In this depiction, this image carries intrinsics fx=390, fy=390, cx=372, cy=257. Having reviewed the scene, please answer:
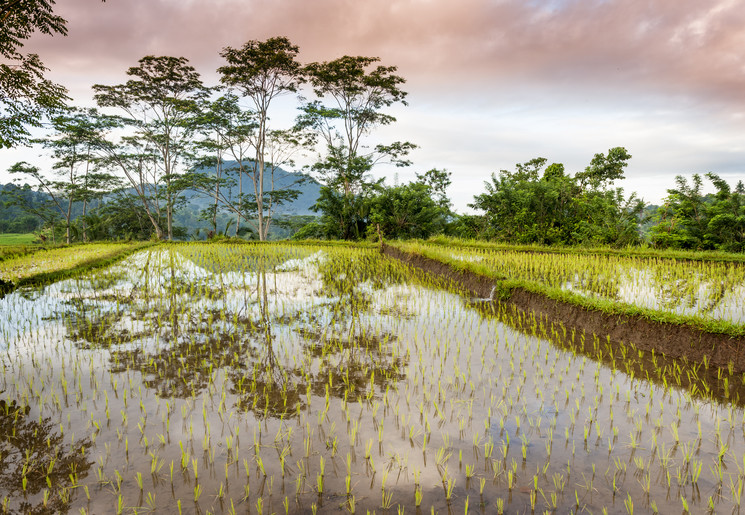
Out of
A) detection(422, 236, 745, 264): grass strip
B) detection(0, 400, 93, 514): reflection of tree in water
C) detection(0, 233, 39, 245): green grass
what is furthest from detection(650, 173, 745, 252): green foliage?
detection(0, 233, 39, 245): green grass

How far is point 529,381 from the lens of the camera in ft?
11.6

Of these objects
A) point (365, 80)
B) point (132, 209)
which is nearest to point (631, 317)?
point (365, 80)

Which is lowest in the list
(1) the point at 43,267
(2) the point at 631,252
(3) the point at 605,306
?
(1) the point at 43,267

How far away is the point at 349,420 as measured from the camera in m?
2.86

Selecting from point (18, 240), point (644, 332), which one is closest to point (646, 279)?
point (644, 332)

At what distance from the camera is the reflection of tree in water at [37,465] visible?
203 centimetres

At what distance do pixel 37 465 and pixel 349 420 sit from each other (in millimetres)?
1899

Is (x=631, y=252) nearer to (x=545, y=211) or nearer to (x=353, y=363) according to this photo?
(x=545, y=211)

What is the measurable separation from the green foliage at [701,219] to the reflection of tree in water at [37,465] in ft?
47.5

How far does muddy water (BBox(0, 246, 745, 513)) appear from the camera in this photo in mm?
2113

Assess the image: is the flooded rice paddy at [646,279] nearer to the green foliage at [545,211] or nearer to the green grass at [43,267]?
the green foliage at [545,211]

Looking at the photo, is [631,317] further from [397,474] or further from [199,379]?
[199,379]

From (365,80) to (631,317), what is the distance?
1956cm

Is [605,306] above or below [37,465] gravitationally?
above
